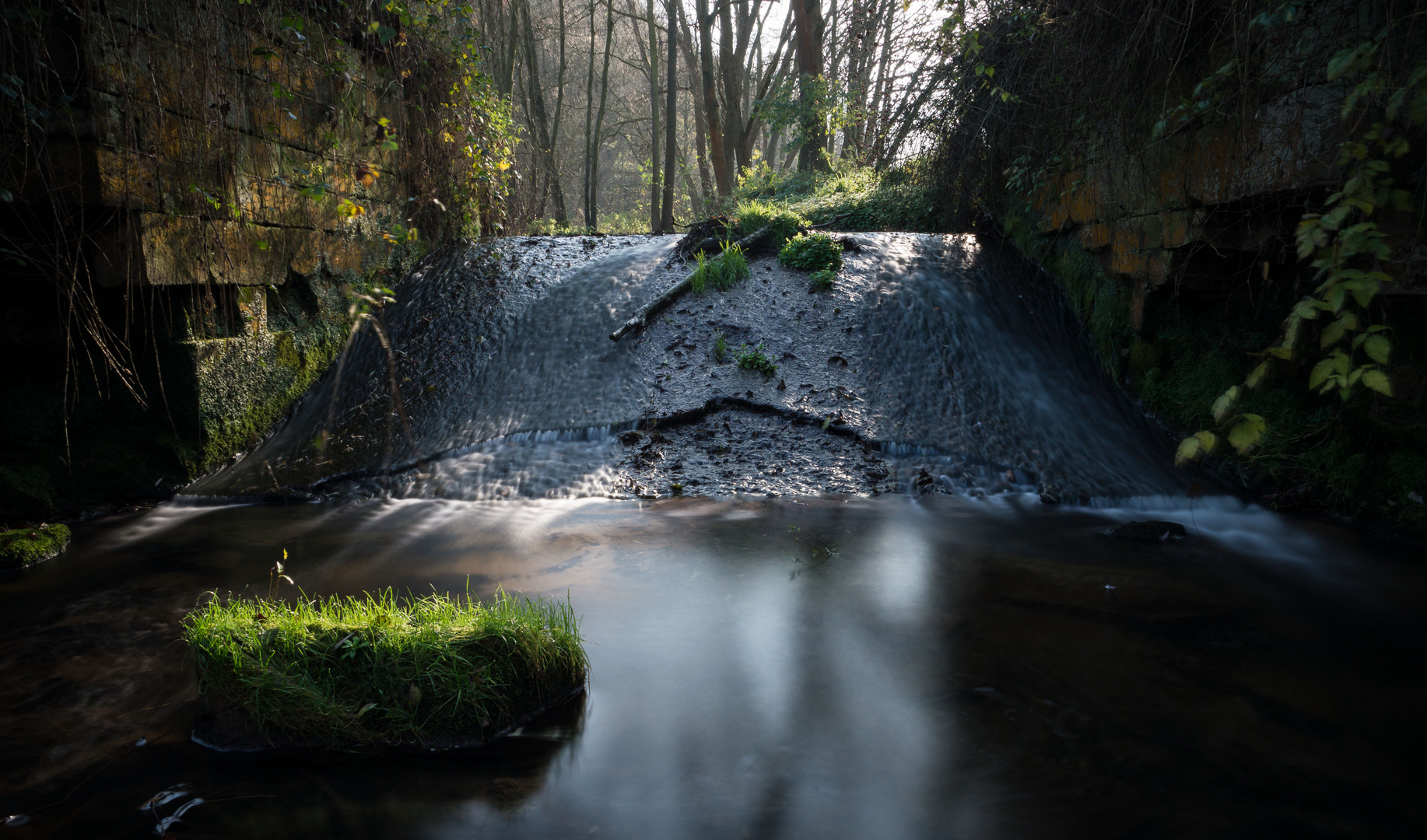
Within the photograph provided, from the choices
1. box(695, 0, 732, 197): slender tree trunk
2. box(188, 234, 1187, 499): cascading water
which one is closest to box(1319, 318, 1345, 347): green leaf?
box(188, 234, 1187, 499): cascading water

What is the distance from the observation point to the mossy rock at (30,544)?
153 inches

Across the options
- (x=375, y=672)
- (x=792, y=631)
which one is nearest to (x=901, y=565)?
(x=792, y=631)

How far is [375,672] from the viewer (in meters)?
2.50

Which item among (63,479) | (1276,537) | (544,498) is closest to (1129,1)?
(1276,537)

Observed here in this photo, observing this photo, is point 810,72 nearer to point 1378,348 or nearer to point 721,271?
point 721,271

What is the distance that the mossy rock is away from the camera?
389 cm

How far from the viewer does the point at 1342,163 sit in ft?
9.46

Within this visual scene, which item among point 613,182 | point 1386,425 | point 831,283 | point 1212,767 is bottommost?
point 1212,767

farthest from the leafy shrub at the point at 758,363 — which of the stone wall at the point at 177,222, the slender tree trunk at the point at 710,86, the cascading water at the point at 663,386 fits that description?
the slender tree trunk at the point at 710,86

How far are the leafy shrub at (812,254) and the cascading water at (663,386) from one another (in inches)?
10.3

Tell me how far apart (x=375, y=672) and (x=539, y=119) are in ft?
59.6

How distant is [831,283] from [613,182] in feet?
112

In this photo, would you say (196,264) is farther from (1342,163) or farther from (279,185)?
(1342,163)

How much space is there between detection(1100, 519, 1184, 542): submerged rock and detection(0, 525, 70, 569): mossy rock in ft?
19.4
